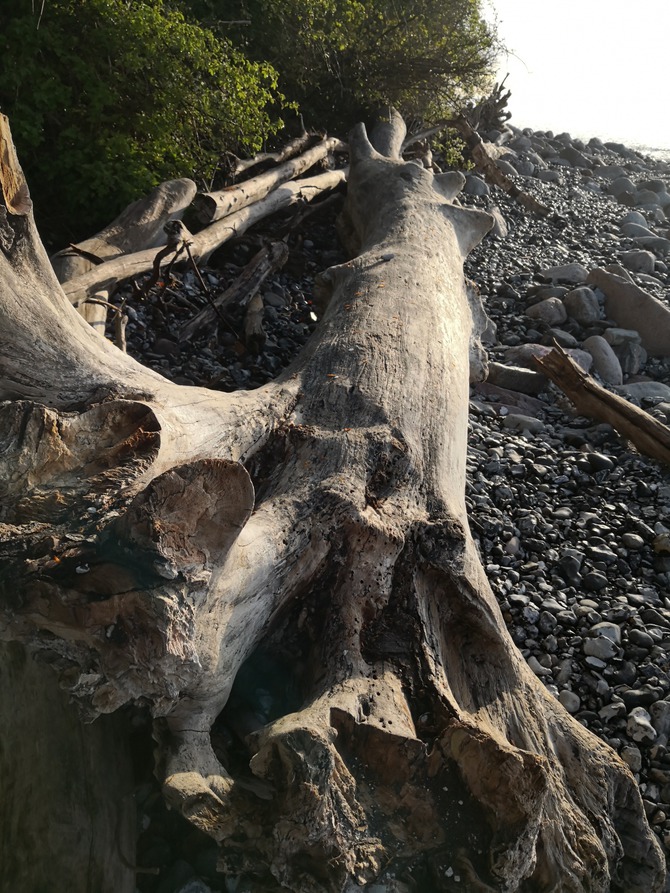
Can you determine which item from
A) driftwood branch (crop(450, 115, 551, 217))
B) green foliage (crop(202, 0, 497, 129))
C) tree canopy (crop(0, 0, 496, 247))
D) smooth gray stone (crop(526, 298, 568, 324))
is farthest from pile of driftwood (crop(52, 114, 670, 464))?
driftwood branch (crop(450, 115, 551, 217))

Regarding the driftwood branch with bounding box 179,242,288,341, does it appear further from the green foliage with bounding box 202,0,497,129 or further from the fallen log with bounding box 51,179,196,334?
the green foliage with bounding box 202,0,497,129

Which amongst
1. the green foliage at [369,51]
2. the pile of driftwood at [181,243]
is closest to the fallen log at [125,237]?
the pile of driftwood at [181,243]

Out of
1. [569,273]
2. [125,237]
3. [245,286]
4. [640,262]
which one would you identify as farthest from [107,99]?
[640,262]

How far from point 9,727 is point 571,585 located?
111 inches

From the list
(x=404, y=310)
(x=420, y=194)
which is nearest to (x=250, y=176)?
(x=420, y=194)

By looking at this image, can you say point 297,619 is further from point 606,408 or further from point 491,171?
point 491,171

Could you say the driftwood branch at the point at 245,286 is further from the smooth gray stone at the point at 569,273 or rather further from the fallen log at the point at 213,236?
the smooth gray stone at the point at 569,273

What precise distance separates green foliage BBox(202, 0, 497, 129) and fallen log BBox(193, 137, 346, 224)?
44.8 inches

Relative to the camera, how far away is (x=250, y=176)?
7.34m

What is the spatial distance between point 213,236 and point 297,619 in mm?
4051

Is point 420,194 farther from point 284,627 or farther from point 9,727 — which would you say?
point 9,727

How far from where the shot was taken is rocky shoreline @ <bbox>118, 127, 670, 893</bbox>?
3080 millimetres

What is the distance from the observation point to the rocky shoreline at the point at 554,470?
3080 millimetres

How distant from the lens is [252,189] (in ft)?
21.2
